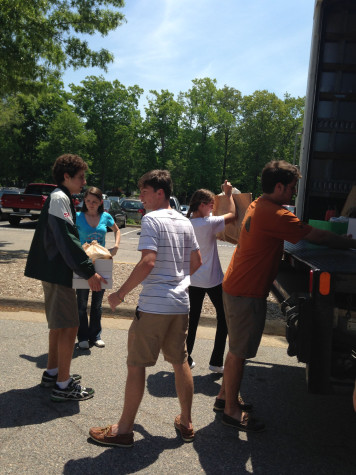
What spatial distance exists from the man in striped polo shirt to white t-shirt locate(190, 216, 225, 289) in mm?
1179

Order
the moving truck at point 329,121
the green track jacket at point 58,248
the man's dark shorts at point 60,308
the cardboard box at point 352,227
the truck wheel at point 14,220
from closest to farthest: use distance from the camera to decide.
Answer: the green track jacket at point 58,248, the man's dark shorts at point 60,308, the cardboard box at point 352,227, the moving truck at point 329,121, the truck wheel at point 14,220

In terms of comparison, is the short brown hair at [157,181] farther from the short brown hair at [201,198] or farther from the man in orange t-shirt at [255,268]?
the short brown hair at [201,198]

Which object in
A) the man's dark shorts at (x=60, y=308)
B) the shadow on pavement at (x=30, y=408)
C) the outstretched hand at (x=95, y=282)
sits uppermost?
the outstretched hand at (x=95, y=282)

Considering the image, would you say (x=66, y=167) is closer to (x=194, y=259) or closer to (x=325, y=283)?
(x=194, y=259)

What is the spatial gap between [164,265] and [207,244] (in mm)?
1404

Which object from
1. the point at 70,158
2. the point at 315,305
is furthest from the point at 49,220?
the point at 315,305

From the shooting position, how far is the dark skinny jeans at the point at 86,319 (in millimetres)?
4691

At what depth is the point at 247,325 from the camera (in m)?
3.08

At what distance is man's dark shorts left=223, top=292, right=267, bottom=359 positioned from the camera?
10.1 feet

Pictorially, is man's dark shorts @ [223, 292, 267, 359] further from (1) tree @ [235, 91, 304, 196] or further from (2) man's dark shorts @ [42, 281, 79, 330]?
(1) tree @ [235, 91, 304, 196]

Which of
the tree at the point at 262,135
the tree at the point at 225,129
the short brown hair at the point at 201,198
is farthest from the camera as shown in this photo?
the tree at the point at 262,135

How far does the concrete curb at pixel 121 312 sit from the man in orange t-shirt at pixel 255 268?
8.16 feet

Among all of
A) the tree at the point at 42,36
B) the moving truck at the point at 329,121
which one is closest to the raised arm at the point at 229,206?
the moving truck at the point at 329,121

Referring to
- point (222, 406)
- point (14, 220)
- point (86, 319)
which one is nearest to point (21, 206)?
point (14, 220)
